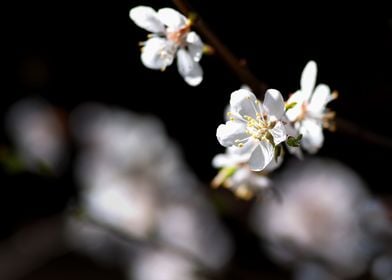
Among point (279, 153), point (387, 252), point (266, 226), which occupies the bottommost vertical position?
point (279, 153)

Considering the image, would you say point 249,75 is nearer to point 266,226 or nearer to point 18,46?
point 266,226

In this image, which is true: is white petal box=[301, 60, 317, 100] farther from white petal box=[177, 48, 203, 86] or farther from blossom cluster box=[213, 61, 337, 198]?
white petal box=[177, 48, 203, 86]

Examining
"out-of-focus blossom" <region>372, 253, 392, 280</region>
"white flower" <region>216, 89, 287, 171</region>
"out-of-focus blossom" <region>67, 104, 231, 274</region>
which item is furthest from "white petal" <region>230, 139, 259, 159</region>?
"out-of-focus blossom" <region>67, 104, 231, 274</region>

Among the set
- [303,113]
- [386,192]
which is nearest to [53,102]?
[386,192]

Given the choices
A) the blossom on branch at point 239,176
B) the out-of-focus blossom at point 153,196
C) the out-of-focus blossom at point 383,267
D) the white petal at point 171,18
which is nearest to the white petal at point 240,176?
the blossom on branch at point 239,176

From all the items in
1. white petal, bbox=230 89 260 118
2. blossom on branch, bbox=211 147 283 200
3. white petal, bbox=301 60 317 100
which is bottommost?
white petal, bbox=230 89 260 118

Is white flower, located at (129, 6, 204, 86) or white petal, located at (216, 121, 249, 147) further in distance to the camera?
white flower, located at (129, 6, 204, 86)

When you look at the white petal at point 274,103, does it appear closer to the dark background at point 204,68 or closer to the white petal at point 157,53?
the white petal at point 157,53

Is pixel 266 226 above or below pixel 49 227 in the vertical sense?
above
